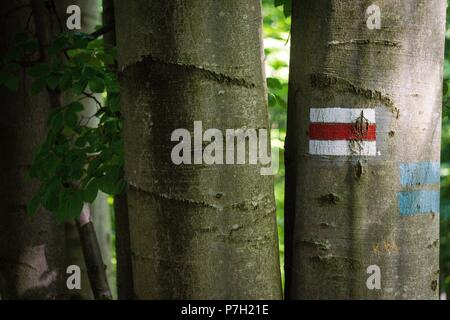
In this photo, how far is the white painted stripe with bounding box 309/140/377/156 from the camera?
1855mm

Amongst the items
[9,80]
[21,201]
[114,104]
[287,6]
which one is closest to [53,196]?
[114,104]

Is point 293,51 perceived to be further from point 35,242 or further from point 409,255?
point 35,242

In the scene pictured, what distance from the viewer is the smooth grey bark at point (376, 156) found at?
1.86 metres

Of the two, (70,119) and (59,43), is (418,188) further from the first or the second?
(59,43)

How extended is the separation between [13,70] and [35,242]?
1.06 m

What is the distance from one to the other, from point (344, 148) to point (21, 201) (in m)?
2.15

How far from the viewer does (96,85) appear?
8.58ft

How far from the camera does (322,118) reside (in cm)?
190

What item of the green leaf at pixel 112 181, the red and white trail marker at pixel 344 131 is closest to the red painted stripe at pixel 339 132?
the red and white trail marker at pixel 344 131

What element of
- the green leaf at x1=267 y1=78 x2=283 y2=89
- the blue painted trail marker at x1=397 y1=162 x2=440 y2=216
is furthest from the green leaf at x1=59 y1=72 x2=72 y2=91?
the blue painted trail marker at x1=397 y1=162 x2=440 y2=216

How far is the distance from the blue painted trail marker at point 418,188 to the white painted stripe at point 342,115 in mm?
172

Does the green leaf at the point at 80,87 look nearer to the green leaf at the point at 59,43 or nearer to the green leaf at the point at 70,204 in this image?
the green leaf at the point at 59,43

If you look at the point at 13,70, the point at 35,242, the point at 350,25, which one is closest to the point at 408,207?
the point at 350,25

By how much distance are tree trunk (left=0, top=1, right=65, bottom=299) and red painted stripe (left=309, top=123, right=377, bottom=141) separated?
205 centimetres
